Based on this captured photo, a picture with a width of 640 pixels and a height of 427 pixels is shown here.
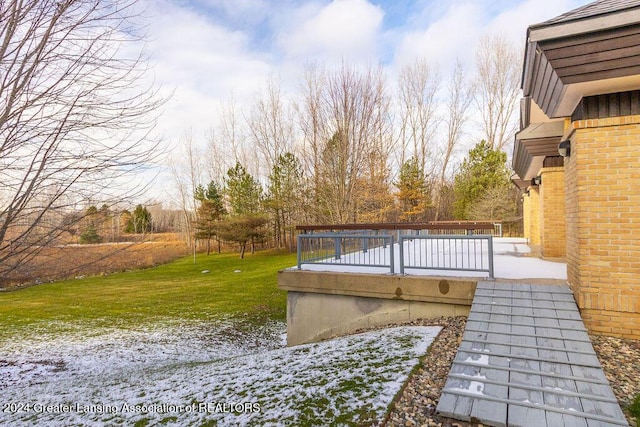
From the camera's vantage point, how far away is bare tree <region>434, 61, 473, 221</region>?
1173 inches

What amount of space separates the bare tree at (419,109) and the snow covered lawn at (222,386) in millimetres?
26563

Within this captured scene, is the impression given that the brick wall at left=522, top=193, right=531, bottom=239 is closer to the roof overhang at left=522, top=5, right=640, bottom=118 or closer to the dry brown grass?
the roof overhang at left=522, top=5, right=640, bottom=118

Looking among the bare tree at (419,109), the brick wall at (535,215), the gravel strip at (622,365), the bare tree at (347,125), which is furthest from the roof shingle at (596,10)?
the bare tree at (419,109)

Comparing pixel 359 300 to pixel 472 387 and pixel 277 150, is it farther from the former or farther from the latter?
pixel 277 150

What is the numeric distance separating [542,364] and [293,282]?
464 centimetres

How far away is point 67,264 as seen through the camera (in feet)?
10.1

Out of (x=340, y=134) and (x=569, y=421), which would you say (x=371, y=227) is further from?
(x=340, y=134)

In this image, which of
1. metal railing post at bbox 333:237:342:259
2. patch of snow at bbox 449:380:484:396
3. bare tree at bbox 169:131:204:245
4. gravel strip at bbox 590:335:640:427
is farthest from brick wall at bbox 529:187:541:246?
bare tree at bbox 169:131:204:245

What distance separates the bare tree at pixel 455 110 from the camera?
2980 centimetres

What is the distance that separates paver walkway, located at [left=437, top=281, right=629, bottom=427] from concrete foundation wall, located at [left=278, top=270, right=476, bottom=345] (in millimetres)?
853

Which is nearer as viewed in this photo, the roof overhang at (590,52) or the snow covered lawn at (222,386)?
the snow covered lawn at (222,386)

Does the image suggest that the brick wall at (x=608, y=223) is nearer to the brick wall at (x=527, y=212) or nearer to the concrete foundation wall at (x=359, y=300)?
the concrete foundation wall at (x=359, y=300)

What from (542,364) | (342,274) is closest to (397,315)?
(342,274)

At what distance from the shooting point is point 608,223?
14.1ft
